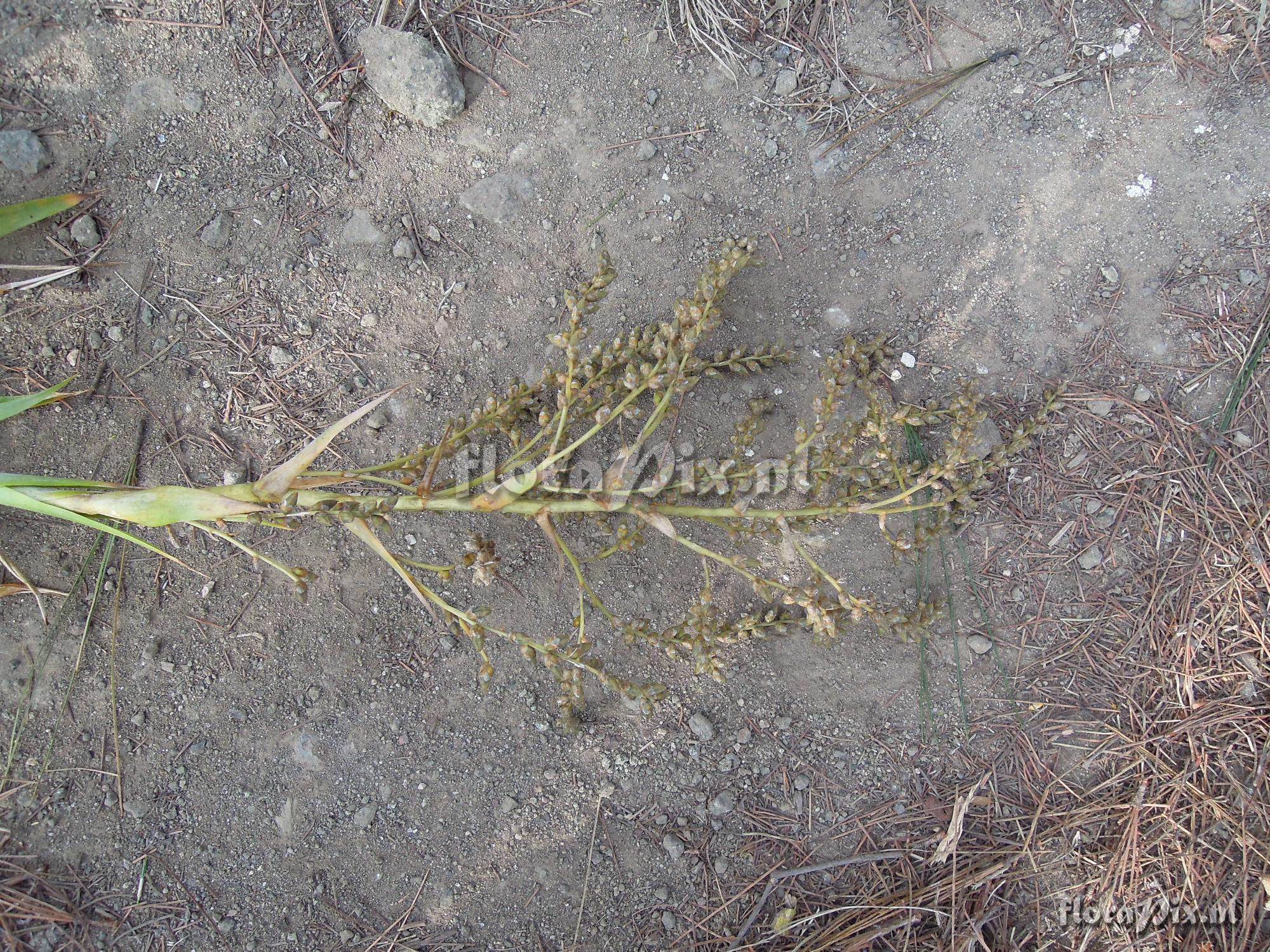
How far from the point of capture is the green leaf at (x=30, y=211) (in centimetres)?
231

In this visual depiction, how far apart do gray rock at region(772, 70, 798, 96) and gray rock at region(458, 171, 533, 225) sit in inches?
33.5

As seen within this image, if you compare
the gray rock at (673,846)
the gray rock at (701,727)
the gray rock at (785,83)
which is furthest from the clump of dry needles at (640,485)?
the gray rock at (785,83)

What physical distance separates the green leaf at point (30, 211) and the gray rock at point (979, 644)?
3.12 meters

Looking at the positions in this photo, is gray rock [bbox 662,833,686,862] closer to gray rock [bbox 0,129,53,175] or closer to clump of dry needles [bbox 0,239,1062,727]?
clump of dry needles [bbox 0,239,1062,727]

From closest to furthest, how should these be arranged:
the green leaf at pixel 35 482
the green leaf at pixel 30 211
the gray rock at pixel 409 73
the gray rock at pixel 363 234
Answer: the green leaf at pixel 35 482, the green leaf at pixel 30 211, the gray rock at pixel 409 73, the gray rock at pixel 363 234

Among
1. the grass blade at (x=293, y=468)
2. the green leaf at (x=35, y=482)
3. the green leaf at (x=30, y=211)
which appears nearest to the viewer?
the grass blade at (x=293, y=468)

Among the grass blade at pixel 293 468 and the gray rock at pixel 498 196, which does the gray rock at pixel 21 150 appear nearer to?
the gray rock at pixel 498 196

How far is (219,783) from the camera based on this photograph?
253 centimetres

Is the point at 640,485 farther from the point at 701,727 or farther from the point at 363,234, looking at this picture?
the point at 363,234

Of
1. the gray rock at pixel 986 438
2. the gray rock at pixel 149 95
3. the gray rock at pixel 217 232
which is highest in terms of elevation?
the gray rock at pixel 149 95

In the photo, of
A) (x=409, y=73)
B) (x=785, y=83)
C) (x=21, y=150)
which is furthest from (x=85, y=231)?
(x=785, y=83)

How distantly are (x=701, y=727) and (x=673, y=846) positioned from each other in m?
0.39

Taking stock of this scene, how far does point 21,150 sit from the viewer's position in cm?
247

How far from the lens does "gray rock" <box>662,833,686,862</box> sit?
8.26ft
